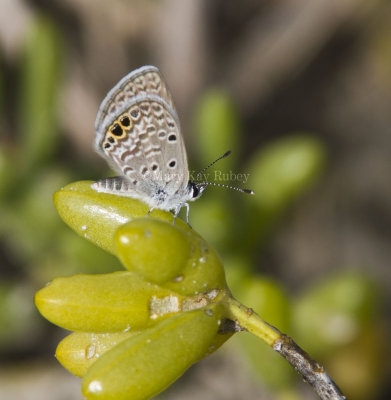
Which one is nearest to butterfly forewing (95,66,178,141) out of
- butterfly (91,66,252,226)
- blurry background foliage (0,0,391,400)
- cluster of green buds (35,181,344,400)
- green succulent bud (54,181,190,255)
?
butterfly (91,66,252,226)

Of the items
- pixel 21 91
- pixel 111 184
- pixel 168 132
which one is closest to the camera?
pixel 111 184

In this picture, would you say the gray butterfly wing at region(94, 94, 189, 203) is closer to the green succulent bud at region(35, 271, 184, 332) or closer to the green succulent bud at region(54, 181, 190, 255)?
the green succulent bud at region(54, 181, 190, 255)

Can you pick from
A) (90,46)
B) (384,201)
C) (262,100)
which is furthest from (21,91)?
(384,201)

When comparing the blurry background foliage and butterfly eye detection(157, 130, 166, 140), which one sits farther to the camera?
the blurry background foliage

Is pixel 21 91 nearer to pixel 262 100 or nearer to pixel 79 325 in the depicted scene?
pixel 262 100

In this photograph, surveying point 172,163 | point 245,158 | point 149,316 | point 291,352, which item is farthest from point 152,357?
point 245,158

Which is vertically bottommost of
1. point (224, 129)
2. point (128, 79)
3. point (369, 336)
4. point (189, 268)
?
point (369, 336)

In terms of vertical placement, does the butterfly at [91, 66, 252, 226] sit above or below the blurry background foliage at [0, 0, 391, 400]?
above

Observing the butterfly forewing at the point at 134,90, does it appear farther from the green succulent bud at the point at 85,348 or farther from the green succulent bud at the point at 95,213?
the green succulent bud at the point at 85,348

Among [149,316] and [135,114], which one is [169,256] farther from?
[135,114]
